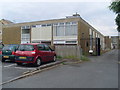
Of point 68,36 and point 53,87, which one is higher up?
point 68,36

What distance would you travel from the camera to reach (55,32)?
21.4 metres

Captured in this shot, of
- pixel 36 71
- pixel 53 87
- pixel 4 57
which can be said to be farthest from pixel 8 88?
pixel 4 57

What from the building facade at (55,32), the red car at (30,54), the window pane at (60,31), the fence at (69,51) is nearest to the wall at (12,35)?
the building facade at (55,32)

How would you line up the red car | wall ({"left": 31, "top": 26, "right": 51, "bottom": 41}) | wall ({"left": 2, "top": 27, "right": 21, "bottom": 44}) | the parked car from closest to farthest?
the red car
the parked car
wall ({"left": 31, "top": 26, "right": 51, "bottom": 41})
wall ({"left": 2, "top": 27, "right": 21, "bottom": 44})

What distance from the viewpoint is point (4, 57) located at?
426 inches

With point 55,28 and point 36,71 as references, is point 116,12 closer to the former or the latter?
point 55,28

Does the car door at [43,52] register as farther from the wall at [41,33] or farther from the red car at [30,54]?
the wall at [41,33]

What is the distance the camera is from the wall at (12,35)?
25531 mm

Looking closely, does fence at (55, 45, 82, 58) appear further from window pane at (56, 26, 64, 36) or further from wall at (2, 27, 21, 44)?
wall at (2, 27, 21, 44)

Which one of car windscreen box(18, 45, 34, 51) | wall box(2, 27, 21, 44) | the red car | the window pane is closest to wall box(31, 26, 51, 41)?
the window pane

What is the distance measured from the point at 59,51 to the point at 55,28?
7.24 metres

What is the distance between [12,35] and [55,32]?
10192 mm

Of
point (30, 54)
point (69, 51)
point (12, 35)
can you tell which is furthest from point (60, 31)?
point (30, 54)

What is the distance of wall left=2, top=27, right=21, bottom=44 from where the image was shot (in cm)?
2553
